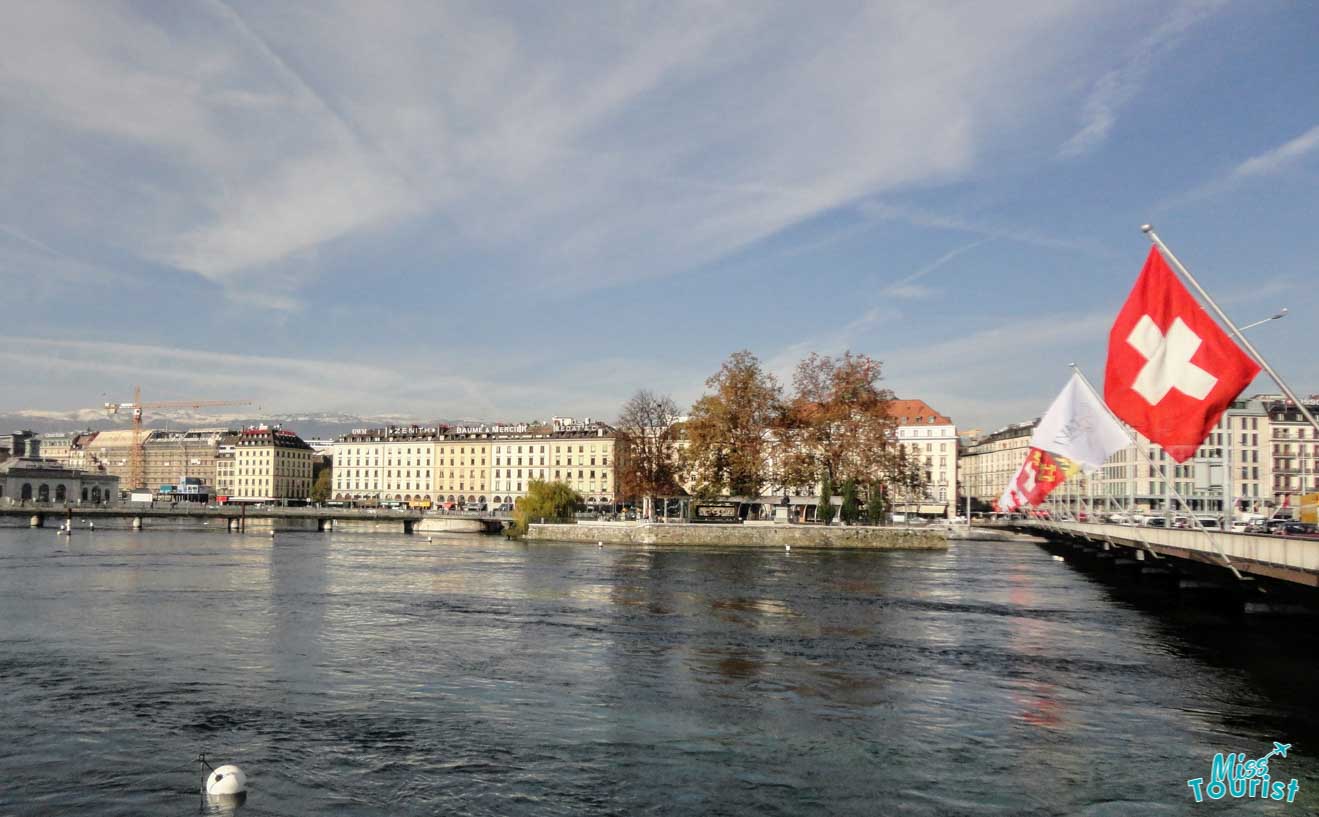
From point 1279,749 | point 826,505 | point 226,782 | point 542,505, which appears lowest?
point 1279,749

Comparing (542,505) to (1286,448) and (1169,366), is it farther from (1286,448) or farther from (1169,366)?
(1169,366)

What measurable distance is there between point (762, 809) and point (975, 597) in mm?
31525

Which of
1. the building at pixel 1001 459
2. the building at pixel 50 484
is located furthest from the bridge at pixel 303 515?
the building at pixel 1001 459

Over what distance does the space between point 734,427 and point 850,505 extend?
466 inches

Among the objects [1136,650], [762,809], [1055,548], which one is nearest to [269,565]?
[1136,650]

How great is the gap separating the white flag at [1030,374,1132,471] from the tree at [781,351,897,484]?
4968 cm

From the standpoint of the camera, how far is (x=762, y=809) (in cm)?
1416

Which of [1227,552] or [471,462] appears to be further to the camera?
[471,462]

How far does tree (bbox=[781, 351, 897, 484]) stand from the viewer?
88.8 meters

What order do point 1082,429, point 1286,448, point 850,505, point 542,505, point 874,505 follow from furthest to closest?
point 1286,448 < point 542,505 < point 874,505 < point 850,505 < point 1082,429

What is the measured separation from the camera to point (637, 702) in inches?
813

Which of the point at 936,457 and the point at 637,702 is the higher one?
the point at 936,457

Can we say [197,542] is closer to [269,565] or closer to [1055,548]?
[269,565]

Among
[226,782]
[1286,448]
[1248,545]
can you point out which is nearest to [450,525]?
[1286,448]
